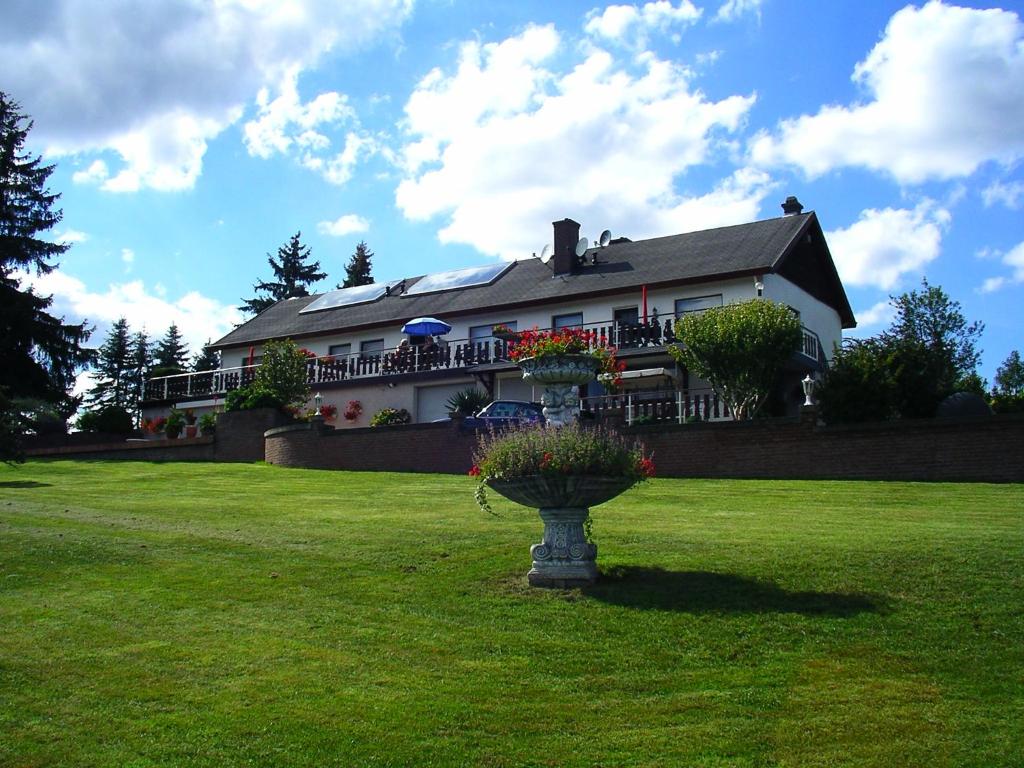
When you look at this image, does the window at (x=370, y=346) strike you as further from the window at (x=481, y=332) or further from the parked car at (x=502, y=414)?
the parked car at (x=502, y=414)

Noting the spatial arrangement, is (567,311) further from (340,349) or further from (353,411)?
(340,349)

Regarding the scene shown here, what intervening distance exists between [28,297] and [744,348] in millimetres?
31298

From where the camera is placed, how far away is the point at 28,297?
4203 cm

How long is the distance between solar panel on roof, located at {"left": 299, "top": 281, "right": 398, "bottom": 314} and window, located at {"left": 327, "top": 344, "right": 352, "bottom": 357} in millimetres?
2761

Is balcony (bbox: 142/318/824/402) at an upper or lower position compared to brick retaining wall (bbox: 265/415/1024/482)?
upper

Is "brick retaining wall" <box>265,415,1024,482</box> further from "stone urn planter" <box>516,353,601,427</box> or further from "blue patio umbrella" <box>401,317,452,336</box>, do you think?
"blue patio umbrella" <box>401,317,452,336</box>

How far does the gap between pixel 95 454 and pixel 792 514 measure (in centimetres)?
2618

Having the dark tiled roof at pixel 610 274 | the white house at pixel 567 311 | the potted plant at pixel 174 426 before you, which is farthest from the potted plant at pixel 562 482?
the potted plant at pixel 174 426

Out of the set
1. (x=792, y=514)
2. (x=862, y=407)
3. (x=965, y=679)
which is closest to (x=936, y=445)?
(x=862, y=407)

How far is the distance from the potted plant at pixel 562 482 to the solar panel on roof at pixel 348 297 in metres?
32.8

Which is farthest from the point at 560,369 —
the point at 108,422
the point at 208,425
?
the point at 108,422

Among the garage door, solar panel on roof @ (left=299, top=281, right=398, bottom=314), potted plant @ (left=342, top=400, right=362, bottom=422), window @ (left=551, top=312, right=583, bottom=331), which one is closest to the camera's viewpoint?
window @ (left=551, top=312, right=583, bottom=331)

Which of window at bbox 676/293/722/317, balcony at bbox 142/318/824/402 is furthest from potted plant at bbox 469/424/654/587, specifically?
window at bbox 676/293/722/317

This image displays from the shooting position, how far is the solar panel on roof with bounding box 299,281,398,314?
42.5 m
